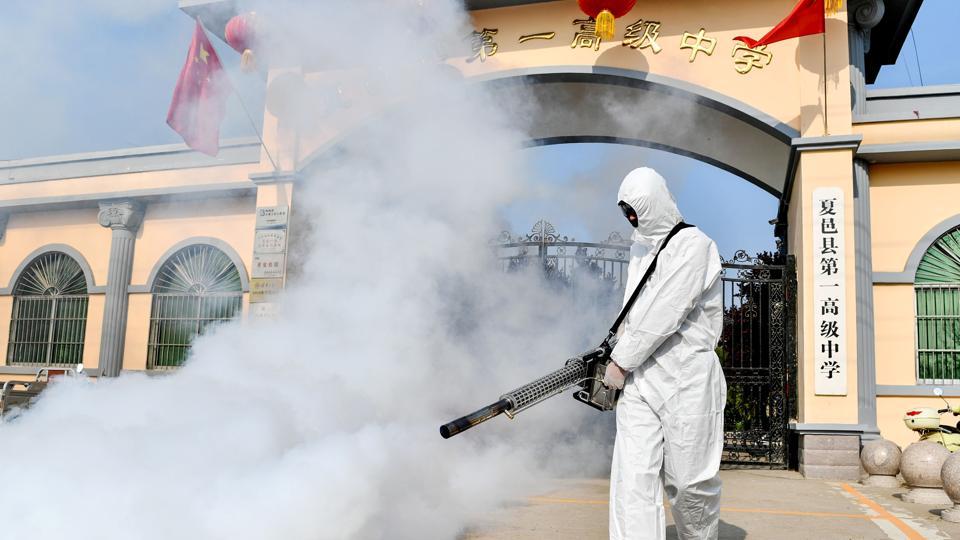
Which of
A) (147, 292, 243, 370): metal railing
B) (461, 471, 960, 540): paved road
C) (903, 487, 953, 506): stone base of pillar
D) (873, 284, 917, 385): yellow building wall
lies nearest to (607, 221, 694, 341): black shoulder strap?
(461, 471, 960, 540): paved road

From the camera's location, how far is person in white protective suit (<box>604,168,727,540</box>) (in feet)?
10.9

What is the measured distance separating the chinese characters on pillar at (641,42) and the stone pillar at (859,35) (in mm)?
918

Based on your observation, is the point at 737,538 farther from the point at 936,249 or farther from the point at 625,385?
the point at 936,249

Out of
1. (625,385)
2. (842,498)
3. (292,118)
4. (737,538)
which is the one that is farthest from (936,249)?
(292,118)

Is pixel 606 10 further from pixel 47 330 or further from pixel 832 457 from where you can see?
pixel 47 330

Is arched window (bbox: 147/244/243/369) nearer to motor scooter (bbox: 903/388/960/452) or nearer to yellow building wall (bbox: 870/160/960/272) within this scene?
yellow building wall (bbox: 870/160/960/272)

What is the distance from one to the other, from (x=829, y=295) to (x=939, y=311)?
1.52 m

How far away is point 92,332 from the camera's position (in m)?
11.8

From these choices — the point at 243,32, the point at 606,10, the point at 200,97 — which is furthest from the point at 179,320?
the point at 606,10

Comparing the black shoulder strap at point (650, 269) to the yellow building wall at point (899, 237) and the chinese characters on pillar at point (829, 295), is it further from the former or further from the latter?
the yellow building wall at point (899, 237)

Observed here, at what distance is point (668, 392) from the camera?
340 centimetres

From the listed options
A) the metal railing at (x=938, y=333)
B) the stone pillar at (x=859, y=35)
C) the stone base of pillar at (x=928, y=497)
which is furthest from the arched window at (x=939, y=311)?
the stone base of pillar at (x=928, y=497)

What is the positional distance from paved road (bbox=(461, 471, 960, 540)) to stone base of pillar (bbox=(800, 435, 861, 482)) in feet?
1.20

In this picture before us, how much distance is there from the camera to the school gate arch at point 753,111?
7938 mm
